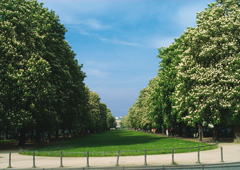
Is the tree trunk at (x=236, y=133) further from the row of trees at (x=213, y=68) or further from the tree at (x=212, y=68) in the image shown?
the tree at (x=212, y=68)

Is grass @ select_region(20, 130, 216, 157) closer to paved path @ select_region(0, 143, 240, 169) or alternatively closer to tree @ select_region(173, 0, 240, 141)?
paved path @ select_region(0, 143, 240, 169)

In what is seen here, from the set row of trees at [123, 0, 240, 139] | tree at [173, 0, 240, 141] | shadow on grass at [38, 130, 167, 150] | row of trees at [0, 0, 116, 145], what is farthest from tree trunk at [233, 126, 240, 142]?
row of trees at [0, 0, 116, 145]

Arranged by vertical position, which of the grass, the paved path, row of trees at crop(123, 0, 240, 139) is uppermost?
row of trees at crop(123, 0, 240, 139)

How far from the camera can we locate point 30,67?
3516cm

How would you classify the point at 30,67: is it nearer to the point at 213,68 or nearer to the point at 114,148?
the point at 114,148

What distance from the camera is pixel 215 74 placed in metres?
36.1

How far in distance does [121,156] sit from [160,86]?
3240 cm

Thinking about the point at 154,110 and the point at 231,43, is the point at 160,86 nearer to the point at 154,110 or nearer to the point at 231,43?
the point at 154,110

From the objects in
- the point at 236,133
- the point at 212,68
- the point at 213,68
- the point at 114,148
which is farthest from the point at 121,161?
the point at 236,133

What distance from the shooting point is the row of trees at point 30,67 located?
33938 mm

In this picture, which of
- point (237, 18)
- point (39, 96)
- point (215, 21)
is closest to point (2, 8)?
point (39, 96)

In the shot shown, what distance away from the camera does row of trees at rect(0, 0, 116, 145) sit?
111 ft

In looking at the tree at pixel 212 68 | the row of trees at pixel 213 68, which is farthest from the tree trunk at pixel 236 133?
the tree at pixel 212 68

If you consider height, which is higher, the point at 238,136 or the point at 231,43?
the point at 231,43
